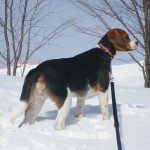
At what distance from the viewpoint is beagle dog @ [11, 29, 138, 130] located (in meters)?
4.20

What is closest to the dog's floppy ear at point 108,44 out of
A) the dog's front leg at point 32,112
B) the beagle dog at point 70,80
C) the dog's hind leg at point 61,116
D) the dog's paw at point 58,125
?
the beagle dog at point 70,80

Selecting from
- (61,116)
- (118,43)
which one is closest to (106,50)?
(118,43)

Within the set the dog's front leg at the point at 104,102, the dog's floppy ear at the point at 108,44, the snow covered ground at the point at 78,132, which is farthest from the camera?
the dog's floppy ear at the point at 108,44

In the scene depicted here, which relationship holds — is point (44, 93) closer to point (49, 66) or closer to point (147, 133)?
point (49, 66)

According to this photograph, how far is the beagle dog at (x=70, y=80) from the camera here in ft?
13.8

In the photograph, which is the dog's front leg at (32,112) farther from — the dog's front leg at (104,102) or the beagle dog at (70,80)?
the dog's front leg at (104,102)

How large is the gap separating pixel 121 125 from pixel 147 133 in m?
0.39

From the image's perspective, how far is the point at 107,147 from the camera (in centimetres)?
374

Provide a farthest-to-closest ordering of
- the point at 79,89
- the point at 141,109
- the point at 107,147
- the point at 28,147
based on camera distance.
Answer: the point at 141,109, the point at 79,89, the point at 107,147, the point at 28,147

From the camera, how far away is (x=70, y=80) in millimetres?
4355

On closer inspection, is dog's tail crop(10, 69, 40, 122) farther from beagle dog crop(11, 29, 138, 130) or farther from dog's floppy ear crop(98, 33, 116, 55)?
dog's floppy ear crop(98, 33, 116, 55)

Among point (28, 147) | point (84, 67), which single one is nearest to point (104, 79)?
point (84, 67)

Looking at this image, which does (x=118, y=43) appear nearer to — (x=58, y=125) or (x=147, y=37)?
(x=58, y=125)

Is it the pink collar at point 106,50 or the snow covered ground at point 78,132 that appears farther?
the pink collar at point 106,50
